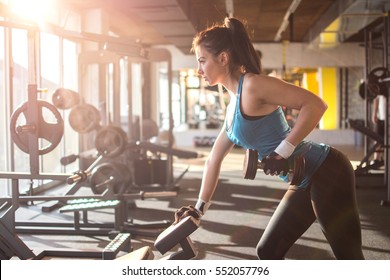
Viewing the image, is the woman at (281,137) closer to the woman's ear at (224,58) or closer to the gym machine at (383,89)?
the woman's ear at (224,58)

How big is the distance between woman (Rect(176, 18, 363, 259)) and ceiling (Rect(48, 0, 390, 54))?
3.23 m

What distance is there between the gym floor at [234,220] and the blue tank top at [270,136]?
1.32 m

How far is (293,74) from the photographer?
9930mm

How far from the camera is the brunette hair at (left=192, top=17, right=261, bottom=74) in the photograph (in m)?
1.25

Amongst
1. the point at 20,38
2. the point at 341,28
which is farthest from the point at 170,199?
the point at 341,28

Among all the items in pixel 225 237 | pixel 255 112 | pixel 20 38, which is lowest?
pixel 225 237

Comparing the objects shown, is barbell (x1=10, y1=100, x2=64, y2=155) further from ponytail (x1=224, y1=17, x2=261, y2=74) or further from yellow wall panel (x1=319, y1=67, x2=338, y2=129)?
yellow wall panel (x1=319, y1=67, x2=338, y2=129)

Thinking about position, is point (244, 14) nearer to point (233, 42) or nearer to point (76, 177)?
point (76, 177)

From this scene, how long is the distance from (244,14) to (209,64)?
5.36m

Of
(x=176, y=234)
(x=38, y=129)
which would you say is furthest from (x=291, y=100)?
(x=38, y=129)

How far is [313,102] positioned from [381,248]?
1668mm

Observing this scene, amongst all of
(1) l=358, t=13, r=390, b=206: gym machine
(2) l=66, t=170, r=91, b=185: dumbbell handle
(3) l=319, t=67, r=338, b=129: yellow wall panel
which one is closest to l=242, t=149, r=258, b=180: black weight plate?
(2) l=66, t=170, r=91, b=185: dumbbell handle

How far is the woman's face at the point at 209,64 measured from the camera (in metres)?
→ 1.26
